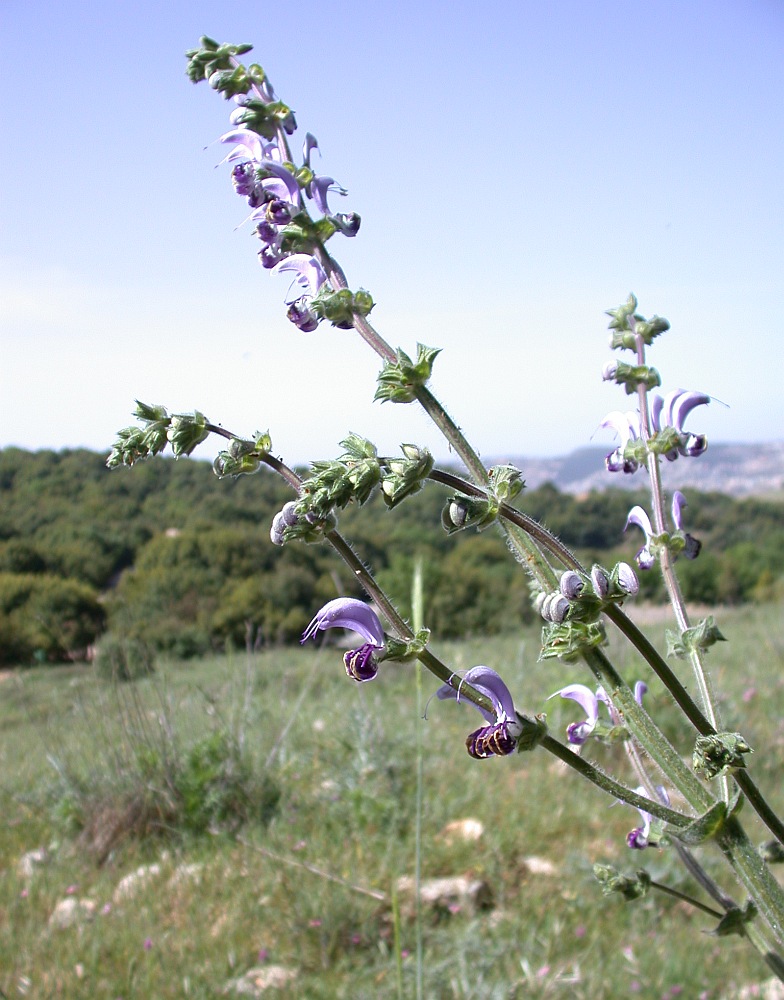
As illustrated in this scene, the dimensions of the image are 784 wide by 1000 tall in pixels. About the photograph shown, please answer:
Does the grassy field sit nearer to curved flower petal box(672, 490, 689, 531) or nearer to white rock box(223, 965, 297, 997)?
white rock box(223, 965, 297, 997)

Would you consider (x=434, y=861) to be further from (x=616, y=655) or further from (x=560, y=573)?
(x=560, y=573)

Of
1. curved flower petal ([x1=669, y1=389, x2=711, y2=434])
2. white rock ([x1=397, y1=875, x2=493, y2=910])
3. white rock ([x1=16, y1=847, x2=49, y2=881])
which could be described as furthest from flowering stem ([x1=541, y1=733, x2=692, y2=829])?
white rock ([x1=16, y1=847, x2=49, y2=881])

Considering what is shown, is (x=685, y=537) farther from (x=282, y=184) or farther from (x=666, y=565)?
(x=282, y=184)

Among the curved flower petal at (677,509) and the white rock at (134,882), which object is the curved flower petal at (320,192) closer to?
the curved flower petal at (677,509)

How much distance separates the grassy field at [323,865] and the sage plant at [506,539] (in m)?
0.33

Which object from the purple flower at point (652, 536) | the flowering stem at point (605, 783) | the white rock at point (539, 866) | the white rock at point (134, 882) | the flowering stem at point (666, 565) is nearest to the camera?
the flowering stem at point (605, 783)

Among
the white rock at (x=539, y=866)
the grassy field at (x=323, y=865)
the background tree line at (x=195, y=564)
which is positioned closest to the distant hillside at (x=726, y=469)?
the background tree line at (x=195, y=564)

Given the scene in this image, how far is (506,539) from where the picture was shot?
1.21 meters

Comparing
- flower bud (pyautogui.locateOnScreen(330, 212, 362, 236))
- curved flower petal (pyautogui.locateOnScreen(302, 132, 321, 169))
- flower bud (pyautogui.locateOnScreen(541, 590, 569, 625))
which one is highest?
curved flower petal (pyautogui.locateOnScreen(302, 132, 321, 169))

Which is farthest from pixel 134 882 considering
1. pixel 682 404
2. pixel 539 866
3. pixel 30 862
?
pixel 682 404

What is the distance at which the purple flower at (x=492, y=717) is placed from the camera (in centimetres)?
105

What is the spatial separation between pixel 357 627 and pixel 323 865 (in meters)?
3.20

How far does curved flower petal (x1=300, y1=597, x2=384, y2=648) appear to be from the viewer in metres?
1.19

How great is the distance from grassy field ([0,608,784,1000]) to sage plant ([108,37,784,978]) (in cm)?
33
